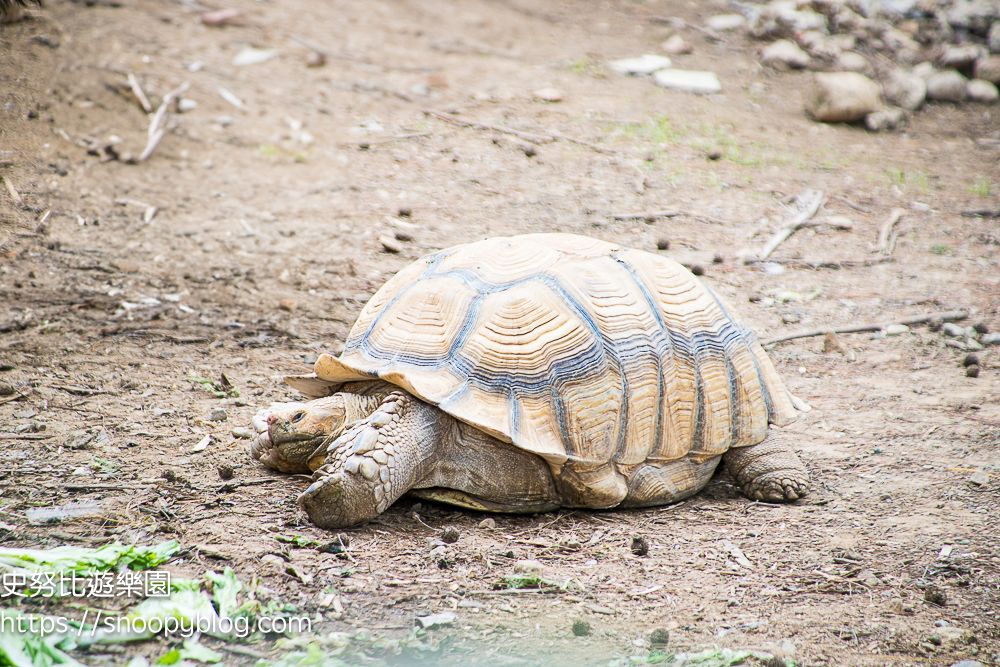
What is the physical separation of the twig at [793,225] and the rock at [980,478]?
2.92 m

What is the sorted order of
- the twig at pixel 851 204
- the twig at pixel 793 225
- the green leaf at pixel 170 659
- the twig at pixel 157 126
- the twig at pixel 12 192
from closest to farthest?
the green leaf at pixel 170 659
the twig at pixel 12 192
the twig at pixel 793 225
the twig at pixel 157 126
the twig at pixel 851 204

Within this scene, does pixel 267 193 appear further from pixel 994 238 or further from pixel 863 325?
pixel 994 238

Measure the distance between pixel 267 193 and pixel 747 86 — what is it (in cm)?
651

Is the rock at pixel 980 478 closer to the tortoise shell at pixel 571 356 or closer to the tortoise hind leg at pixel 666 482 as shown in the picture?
the tortoise shell at pixel 571 356

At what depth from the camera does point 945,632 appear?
238 centimetres

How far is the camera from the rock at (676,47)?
10.7 metres

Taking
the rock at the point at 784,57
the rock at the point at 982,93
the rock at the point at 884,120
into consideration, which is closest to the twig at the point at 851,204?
the rock at the point at 884,120

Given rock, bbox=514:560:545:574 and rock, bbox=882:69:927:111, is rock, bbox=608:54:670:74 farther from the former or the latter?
rock, bbox=514:560:545:574

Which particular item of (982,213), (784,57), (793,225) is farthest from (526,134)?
(784,57)

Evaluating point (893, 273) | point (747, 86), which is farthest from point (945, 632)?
point (747, 86)

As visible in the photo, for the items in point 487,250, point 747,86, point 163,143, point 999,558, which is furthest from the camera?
point 747,86

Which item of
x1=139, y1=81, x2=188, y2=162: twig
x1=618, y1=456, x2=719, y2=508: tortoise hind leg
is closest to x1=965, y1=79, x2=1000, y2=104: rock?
x1=618, y1=456, x2=719, y2=508: tortoise hind leg

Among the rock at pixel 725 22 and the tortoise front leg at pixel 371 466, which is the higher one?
the rock at pixel 725 22

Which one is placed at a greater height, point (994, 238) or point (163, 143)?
point (163, 143)
